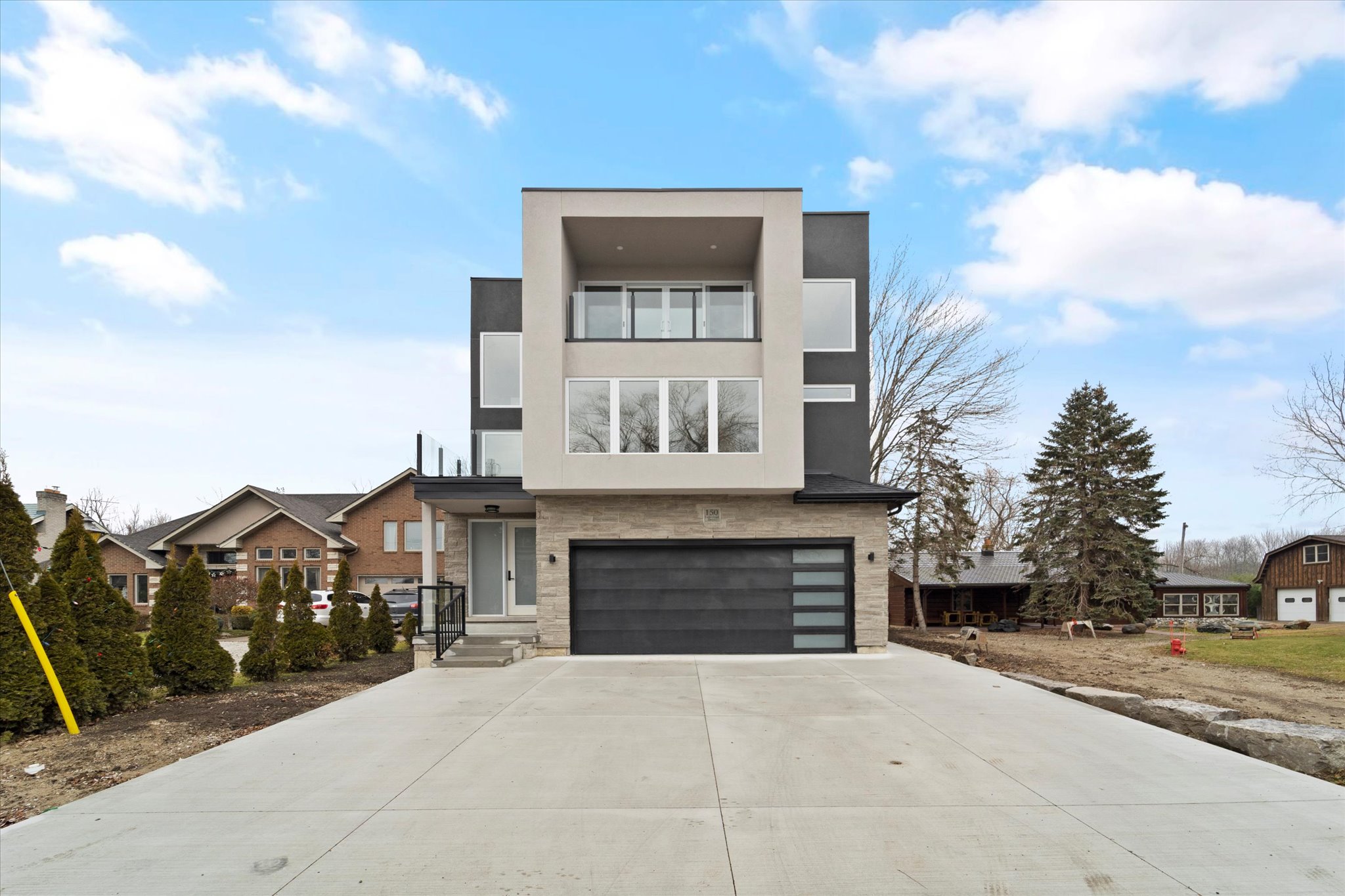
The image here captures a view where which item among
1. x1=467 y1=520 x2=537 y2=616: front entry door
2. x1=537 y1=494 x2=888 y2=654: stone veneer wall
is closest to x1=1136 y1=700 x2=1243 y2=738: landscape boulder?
x1=537 y1=494 x2=888 y2=654: stone veneer wall

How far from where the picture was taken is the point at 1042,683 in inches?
403

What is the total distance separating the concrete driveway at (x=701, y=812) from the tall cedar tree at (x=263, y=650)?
361cm

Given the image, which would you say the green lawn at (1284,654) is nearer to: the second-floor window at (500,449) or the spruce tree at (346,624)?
the second-floor window at (500,449)

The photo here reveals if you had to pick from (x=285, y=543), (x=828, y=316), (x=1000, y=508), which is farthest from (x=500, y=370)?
(x=1000, y=508)

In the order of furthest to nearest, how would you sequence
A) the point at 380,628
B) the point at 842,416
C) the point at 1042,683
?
the point at 380,628, the point at 842,416, the point at 1042,683

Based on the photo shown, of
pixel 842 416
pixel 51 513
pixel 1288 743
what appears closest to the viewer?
pixel 1288 743

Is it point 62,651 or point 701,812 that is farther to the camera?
point 62,651

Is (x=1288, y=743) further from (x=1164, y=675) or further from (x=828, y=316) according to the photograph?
(x=828, y=316)

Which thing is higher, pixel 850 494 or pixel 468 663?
pixel 850 494

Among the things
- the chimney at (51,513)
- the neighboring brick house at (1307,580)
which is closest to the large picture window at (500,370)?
the chimney at (51,513)

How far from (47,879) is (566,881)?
2990mm

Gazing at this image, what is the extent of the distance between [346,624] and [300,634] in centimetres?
173

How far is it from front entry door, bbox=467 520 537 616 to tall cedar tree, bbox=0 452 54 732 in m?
7.92

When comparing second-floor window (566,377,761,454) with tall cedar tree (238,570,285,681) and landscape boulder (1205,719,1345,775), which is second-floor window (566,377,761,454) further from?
landscape boulder (1205,719,1345,775)
